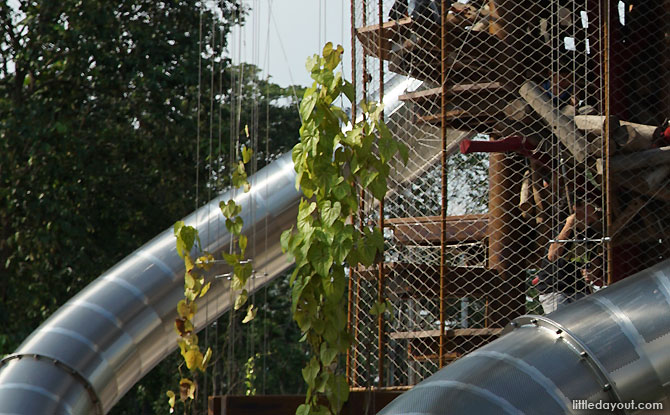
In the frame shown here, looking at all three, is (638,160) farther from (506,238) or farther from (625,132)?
(506,238)

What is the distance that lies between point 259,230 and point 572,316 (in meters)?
4.90

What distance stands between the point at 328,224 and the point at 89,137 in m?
9.54

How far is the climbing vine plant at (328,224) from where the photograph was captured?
4.40m

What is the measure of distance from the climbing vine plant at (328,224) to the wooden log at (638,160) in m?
2.13

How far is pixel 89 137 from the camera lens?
13.4m

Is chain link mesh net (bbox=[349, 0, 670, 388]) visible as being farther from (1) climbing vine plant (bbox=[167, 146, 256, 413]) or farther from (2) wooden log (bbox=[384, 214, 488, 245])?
(1) climbing vine plant (bbox=[167, 146, 256, 413])

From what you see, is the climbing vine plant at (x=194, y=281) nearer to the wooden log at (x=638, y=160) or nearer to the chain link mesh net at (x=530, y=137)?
the chain link mesh net at (x=530, y=137)

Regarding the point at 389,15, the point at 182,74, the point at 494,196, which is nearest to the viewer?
the point at 389,15

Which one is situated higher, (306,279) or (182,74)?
Answer: (182,74)

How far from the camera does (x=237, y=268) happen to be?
16.1 feet

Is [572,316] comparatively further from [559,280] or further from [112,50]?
[112,50]

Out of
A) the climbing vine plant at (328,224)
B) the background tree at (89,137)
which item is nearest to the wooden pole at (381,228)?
the climbing vine plant at (328,224)

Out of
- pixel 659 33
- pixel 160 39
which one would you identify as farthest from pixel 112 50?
pixel 659 33

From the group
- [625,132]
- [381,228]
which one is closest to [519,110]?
[625,132]
